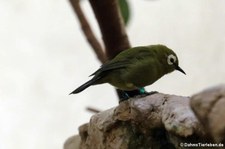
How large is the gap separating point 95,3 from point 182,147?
0.44 meters

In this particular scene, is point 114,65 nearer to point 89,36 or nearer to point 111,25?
point 111,25

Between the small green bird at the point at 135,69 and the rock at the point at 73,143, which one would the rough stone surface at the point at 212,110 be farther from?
the rock at the point at 73,143

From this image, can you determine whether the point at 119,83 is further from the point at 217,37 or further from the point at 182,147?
the point at 217,37

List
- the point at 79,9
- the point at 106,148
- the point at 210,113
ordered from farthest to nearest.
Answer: the point at 79,9 < the point at 106,148 < the point at 210,113

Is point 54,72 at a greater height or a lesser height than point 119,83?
lesser

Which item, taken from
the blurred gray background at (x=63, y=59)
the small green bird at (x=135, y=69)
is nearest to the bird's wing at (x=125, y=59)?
the small green bird at (x=135, y=69)

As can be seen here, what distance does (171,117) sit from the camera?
757 mm

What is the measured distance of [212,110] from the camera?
65 cm

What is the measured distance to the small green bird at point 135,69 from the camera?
3.03ft

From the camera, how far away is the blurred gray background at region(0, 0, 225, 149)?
224cm

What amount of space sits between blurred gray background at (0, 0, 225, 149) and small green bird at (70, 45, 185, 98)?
125cm

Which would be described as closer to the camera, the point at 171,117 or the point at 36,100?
the point at 171,117

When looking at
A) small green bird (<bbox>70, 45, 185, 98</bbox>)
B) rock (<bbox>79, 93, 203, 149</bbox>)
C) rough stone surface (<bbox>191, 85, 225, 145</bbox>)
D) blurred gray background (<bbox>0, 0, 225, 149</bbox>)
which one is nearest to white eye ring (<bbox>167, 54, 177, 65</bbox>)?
small green bird (<bbox>70, 45, 185, 98</bbox>)

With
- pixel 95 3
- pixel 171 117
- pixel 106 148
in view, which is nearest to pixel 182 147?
pixel 171 117
